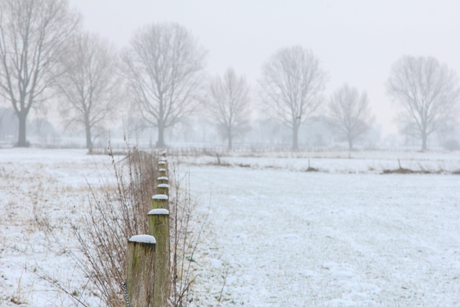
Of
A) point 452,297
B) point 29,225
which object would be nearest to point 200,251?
point 29,225

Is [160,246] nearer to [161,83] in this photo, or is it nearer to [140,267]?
[140,267]

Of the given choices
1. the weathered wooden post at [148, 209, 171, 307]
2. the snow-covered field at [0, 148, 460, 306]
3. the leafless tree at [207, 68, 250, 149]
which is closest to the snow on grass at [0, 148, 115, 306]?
the snow-covered field at [0, 148, 460, 306]

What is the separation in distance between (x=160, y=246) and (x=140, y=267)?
0.68m

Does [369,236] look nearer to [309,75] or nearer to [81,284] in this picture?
[81,284]

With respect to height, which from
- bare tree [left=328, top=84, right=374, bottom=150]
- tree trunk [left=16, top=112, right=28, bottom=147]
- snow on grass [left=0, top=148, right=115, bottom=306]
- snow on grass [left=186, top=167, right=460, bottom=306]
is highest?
bare tree [left=328, top=84, right=374, bottom=150]

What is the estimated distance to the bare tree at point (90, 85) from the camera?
29719 millimetres

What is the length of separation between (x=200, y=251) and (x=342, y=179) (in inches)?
475

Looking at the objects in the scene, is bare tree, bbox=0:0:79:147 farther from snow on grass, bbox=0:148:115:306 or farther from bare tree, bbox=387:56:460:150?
bare tree, bbox=387:56:460:150

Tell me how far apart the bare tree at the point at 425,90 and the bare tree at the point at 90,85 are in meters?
38.9

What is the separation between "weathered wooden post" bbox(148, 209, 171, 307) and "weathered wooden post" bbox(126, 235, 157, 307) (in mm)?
263

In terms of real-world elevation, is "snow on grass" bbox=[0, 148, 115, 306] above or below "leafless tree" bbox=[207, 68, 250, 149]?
below

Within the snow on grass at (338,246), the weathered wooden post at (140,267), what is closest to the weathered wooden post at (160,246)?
the weathered wooden post at (140,267)

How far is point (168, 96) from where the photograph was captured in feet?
111

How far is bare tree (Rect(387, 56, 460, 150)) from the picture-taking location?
138 ft
